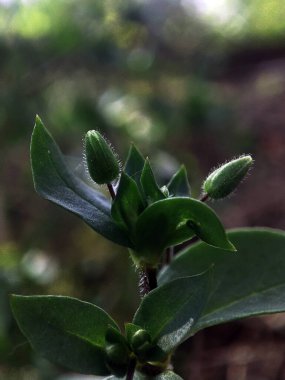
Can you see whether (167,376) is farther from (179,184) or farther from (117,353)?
(179,184)

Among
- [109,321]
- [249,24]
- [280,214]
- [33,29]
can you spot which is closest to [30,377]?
[109,321]

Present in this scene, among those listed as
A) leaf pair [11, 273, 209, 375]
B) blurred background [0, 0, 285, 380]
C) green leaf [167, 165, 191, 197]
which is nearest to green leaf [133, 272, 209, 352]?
leaf pair [11, 273, 209, 375]

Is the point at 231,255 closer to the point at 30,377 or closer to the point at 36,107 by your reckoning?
the point at 30,377

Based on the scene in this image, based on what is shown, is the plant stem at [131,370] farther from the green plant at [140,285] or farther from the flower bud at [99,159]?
the flower bud at [99,159]

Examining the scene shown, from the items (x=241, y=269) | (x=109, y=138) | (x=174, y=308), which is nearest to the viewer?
(x=174, y=308)

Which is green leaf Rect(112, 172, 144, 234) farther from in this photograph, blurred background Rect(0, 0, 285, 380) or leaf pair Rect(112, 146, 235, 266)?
blurred background Rect(0, 0, 285, 380)

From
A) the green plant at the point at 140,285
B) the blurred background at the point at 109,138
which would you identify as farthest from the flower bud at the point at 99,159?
the blurred background at the point at 109,138

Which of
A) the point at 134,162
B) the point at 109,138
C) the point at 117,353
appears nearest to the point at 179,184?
the point at 134,162
